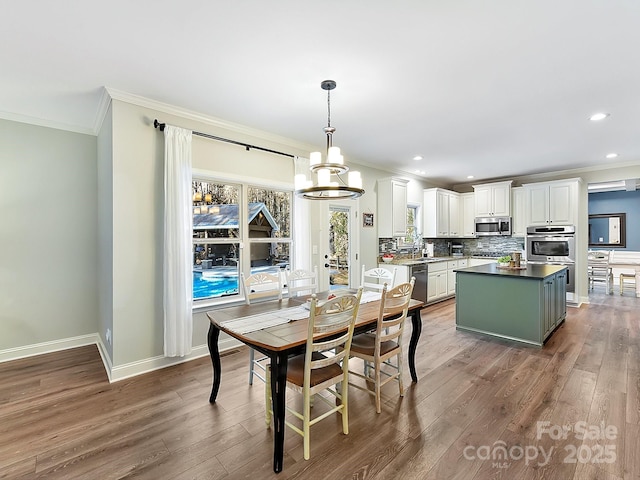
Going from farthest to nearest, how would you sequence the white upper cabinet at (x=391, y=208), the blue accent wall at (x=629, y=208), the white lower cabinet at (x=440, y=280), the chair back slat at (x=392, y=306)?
the blue accent wall at (x=629, y=208), the white lower cabinet at (x=440, y=280), the white upper cabinet at (x=391, y=208), the chair back slat at (x=392, y=306)

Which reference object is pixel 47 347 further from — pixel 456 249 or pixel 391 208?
pixel 456 249

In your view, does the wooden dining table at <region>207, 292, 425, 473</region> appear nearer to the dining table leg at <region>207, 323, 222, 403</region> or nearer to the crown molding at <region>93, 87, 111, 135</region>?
the dining table leg at <region>207, 323, 222, 403</region>

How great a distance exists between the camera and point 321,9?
1.88 metres

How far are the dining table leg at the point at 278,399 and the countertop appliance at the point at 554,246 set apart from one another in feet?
21.0

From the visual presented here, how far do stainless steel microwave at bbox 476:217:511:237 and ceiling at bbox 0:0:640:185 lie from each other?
115 inches

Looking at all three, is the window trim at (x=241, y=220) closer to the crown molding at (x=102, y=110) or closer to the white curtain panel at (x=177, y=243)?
the white curtain panel at (x=177, y=243)

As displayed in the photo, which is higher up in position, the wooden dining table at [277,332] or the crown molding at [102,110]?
the crown molding at [102,110]

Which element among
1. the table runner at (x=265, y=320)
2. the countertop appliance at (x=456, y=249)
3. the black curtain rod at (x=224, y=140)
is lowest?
the table runner at (x=265, y=320)

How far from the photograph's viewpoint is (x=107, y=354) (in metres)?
3.30

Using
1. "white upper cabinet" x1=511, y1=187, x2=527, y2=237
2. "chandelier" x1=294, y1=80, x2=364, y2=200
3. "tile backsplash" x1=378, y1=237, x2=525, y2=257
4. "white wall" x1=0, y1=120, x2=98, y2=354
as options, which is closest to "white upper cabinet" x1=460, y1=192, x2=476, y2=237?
"tile backsplash" x1=378, y1=237, x2=525, y2=257

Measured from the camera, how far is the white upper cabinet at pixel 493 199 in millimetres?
6809

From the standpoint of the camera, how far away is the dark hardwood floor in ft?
6.10

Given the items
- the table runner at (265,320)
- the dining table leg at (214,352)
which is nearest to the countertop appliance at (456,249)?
the table runner at (265,320)

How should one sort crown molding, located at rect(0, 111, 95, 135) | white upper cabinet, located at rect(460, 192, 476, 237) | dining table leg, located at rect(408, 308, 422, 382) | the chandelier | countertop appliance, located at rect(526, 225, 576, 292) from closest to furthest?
the chandelier < dining table leg, located at rect(408, 308, 422, 382) < crown molding, located at rect(0, 111, 95, 135) < countertop appliance, located at rect(526, 225, 576, 292) < white upper cabinet, located at rect(460, 192, 476, 237)
